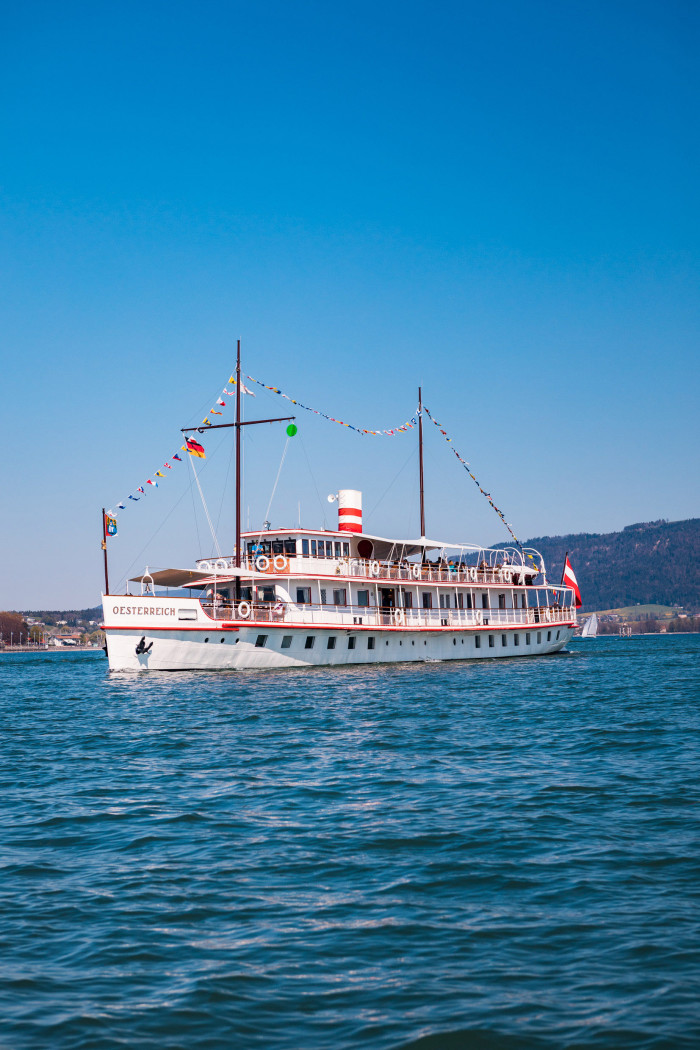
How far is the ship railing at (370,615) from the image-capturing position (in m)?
39.2

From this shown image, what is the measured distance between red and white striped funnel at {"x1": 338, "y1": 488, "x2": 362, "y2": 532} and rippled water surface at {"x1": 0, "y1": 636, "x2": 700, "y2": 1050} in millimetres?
28218

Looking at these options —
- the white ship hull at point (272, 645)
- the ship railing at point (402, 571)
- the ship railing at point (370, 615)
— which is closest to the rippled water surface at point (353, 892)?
the white ship hull at point (272, 645)

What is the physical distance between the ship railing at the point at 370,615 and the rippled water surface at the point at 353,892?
2011 cm

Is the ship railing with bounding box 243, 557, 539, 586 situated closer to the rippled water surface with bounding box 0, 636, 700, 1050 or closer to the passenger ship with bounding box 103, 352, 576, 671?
the passenger ship with bounding box 103, 352, 576, 671

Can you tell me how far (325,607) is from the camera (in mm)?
42562

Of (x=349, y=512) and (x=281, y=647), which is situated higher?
(x=349, y=512)

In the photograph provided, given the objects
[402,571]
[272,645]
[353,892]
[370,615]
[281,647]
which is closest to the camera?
[353,892]

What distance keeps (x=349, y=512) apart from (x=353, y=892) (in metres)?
38.9

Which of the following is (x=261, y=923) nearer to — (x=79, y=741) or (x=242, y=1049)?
(x=242, y=1049)

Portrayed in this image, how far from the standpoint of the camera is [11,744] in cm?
2045

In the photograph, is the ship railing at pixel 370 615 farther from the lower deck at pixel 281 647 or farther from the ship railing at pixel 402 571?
the ship railing at pixel 402 571

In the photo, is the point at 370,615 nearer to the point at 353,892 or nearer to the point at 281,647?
the point at 281,647

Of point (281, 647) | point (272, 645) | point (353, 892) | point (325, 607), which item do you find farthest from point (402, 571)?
point (353, 892)

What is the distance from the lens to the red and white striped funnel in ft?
155
